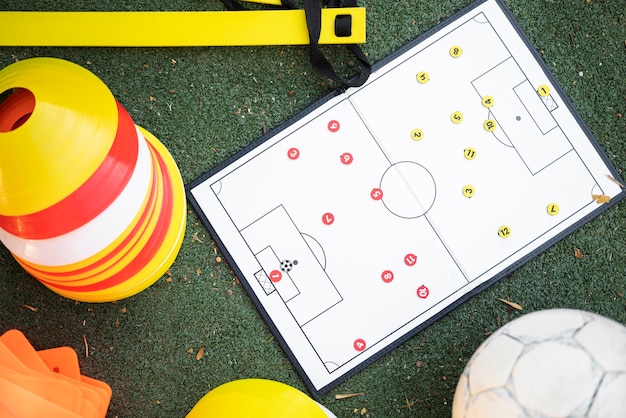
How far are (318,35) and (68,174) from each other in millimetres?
510

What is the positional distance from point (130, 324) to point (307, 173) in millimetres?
403

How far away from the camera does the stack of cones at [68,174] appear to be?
0.80 m

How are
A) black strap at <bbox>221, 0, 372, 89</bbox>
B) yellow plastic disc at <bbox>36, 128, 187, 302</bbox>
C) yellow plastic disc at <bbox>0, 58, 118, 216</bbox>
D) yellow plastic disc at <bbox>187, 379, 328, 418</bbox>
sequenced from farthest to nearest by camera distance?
black strap at <bbox>221, 0, 372, 89</bbox>
yellow plastic disc at <bbox>36, 128, 187, 302</bbox>
yellow plastic disc at <bbox>187, 379, 328, 418</bbox>
yellow plastic disc at <bbox>0, 58, 118, 216</bbox>

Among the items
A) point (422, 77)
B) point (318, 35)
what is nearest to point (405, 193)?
point (422, 77)

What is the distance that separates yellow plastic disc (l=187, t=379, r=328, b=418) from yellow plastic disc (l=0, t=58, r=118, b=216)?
353 mm

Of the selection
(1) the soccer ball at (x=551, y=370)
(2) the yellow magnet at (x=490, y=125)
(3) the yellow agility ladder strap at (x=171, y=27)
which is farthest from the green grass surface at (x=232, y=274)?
(1) the soccer ball at (x=551, y=370)

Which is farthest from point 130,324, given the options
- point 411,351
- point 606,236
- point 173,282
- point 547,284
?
point 606,236

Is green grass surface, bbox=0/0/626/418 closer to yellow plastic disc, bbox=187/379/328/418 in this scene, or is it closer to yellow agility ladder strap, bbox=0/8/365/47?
yellow agility ladder strap, bbox=0/8/365/47

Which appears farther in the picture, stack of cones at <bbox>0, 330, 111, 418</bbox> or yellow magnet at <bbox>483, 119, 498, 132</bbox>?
yellow magnet at <bbox>483, 119, 498, 132</bbox>

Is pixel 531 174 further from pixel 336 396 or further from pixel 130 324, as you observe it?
pixel 130 324

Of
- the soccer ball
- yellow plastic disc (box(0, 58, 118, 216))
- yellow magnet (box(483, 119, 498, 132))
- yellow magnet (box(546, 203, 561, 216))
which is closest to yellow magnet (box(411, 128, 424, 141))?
yellow magnet (box(483, 119, 498, 132))

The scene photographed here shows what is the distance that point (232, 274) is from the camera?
1.16 metres

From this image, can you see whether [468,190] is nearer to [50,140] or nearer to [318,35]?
[318,35]

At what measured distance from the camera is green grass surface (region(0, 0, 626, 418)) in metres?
1.15
